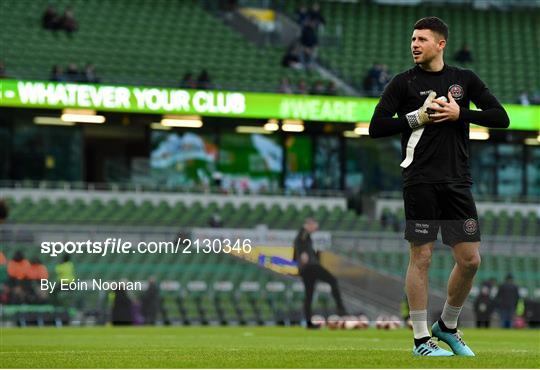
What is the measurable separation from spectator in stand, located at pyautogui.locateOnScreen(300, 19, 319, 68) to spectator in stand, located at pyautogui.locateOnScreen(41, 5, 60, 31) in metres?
6.60

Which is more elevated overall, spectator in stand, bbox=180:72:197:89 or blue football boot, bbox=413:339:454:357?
spectator in stand, bbox=180:72:197:89

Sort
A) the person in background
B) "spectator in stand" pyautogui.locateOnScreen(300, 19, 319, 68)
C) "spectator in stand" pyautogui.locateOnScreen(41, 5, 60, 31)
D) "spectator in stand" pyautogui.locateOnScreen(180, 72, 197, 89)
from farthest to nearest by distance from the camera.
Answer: "spectator in stand" pyautogui.locateOnScreen(300, 19, 319, 68), "spectator in stand" pyautogui.locateOnScreen(41, 5, 60, 31), "spectator in stand" pyautogui.locateOnScreen(180, 72, 197, 89), the person in background

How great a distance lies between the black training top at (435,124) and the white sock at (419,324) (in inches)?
32.5

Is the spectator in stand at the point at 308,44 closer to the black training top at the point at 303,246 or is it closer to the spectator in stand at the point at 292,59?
the spectator in stand at the point at 292,59

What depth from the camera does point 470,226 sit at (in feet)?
27.4

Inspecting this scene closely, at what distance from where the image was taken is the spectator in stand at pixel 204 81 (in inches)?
1261

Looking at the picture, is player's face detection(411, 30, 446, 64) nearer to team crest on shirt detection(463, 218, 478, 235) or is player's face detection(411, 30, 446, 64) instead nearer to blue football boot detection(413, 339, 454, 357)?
team crest on shirt detection(463, 218, 478, 235)

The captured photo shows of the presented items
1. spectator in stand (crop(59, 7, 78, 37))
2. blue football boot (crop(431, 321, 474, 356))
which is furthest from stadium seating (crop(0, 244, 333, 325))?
spectator in stand (crop(59, 7, 78, 37))

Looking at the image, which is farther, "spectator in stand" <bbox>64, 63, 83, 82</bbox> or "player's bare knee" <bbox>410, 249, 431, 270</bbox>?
"spectator in stand" <bbox>64, 63, 83, 82</bbox>

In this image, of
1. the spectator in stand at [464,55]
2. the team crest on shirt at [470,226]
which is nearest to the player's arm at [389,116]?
the team crest on shirt at [470,226]

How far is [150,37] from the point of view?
118 ft

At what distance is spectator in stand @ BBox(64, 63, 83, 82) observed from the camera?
1217 inches

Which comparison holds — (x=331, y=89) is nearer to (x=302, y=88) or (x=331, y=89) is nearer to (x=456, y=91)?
(x=302, y=88)

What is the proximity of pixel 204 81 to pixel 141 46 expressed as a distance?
3.55m
